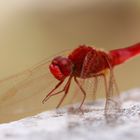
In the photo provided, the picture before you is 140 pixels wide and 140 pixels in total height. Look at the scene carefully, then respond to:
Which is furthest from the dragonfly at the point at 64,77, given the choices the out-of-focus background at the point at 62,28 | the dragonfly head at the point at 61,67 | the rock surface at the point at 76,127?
the out-of-focus background at the point at 62,28

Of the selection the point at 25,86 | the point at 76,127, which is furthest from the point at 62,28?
the point at 76,127

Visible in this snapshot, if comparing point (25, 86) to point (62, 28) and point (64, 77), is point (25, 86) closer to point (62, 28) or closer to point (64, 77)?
point (64, 77)

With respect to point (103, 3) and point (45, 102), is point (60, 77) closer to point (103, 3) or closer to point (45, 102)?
point (45, 102)

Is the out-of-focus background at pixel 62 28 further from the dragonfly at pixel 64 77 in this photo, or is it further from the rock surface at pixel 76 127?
the rock surface at pixel 76 127

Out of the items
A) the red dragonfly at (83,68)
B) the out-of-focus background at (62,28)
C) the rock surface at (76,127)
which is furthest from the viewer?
the out-of-focus background at (62,28)

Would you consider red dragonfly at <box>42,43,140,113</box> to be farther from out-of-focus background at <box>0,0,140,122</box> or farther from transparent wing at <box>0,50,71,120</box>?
out-of-focus background at <box>0,0,140,122</box>
